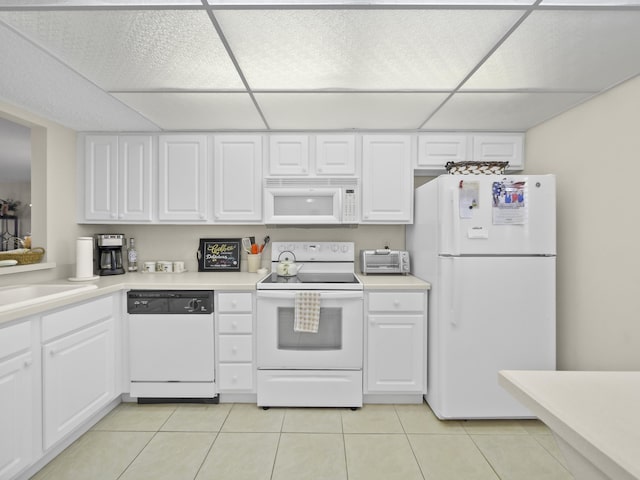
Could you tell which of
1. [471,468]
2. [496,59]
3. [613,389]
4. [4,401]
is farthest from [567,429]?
[4,401]

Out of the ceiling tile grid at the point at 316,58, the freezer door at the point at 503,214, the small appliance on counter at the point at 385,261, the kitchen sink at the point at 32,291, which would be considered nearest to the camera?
the ceiling tile grid at the point at 316,58

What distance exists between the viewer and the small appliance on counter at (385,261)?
2785 millimetres

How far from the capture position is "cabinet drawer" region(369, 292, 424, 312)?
2.38 metres

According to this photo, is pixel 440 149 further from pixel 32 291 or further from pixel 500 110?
pixel 32 291

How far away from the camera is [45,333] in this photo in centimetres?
173

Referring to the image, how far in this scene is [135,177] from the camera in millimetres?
2752

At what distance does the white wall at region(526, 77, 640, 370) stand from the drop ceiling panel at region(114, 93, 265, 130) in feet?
7.23

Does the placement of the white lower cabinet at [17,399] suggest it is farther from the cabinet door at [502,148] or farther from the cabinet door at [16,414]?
the cabinet door at [502,148]

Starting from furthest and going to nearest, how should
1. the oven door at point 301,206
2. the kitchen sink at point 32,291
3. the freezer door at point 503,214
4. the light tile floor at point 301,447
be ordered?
the oven door at point 301,206, the freezer door at point 503,214, the kitchen sink at point 32,291, the light tile floor at point 301,447

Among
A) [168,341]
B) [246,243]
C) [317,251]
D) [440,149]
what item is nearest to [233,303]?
[168,341]

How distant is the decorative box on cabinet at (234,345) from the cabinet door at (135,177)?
3.62ft

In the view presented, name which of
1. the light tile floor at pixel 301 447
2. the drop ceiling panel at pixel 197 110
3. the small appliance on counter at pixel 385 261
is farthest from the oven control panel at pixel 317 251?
the light tile floor at pixel 301 447

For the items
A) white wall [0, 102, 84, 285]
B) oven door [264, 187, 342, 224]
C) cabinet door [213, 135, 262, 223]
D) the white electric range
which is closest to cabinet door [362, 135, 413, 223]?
oven door [264, 187, 342, 224]

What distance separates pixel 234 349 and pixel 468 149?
245 centimetres
